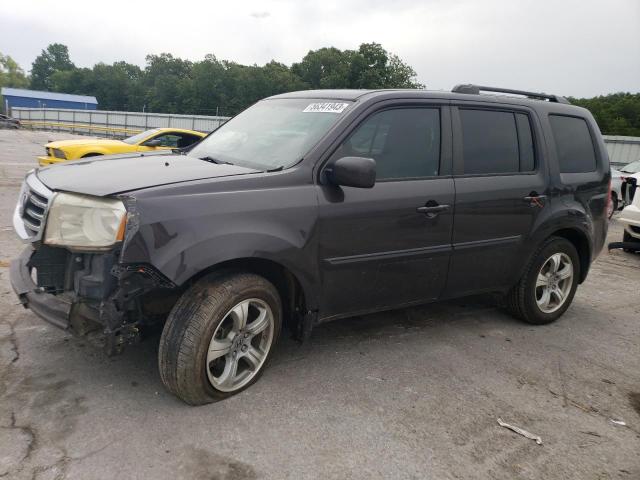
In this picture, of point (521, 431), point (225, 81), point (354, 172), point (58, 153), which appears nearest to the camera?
point (521, 431)

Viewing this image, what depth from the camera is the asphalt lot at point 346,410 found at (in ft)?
8.40

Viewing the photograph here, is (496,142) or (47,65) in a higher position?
(47,65)

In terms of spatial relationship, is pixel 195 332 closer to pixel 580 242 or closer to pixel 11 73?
pixel 580 242

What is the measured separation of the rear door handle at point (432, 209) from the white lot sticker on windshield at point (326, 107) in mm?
839

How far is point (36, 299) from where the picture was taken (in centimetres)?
302

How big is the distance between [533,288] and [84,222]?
3542mm

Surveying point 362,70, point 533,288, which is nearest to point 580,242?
point 533,288

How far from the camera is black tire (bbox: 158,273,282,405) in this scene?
2.85 m

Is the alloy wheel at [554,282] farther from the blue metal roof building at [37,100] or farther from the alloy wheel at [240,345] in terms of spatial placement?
the blue metal roof building at [37,100]

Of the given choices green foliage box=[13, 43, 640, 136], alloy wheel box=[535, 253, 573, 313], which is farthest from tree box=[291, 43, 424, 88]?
alloy wheel box=[535, 253, 573, 313]

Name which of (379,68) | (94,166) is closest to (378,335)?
(94,166)

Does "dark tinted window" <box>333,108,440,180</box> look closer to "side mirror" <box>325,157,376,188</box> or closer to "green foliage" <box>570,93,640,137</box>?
"side mirror" <box>325,157,376,188</box>

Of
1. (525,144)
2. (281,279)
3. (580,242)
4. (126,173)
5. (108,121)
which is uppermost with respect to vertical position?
(108,121)

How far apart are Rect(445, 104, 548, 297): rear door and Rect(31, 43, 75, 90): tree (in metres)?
142
